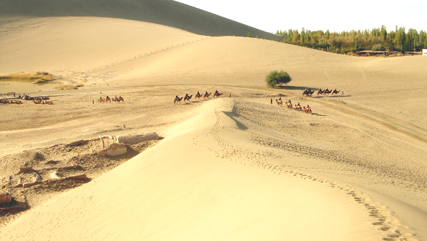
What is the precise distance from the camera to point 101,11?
86.4 metres

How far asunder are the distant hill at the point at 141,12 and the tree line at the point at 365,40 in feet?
87.9

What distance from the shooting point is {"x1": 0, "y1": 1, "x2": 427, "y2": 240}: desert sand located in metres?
8.07

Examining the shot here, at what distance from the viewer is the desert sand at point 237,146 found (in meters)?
8.07

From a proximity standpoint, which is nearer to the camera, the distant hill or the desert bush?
the desert bush

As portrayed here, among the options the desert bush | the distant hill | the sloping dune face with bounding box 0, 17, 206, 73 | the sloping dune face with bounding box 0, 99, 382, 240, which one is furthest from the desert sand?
the distant hill

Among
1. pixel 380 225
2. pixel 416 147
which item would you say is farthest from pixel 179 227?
pixel 416 147

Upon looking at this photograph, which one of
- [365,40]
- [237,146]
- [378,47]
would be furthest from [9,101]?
[365,40]

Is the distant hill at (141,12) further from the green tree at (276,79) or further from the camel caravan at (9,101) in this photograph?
the green tree at (276,79)

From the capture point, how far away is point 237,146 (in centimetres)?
1478

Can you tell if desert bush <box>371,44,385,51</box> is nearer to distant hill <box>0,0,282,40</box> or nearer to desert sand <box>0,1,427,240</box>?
desert sand <box>0,1,427,240</box>

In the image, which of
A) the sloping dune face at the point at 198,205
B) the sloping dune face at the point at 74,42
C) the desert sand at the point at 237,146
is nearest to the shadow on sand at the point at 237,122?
the desert sand at the point at 237,146

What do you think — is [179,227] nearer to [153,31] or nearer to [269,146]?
[269,146]

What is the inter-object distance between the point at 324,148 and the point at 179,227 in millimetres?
11384

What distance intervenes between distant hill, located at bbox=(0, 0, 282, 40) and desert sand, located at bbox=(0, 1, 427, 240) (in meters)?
29.3
